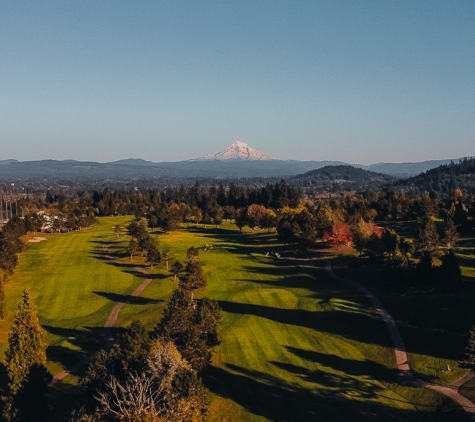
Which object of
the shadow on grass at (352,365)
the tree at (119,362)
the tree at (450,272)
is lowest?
the shadow on grass at (352,365)

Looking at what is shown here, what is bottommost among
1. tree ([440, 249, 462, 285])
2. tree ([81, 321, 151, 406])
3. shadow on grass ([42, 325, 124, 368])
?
shadow on grass ([42, 325, 124, 368])

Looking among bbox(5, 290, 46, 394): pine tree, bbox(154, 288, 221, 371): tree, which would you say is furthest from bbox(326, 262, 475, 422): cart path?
bbox(5, 290, 46, 394): pine tree

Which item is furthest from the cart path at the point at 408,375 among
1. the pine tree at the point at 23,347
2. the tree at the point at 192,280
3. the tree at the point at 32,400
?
the pine tree at the point at 23,347

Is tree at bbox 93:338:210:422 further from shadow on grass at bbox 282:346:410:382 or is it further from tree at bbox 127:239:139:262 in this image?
tree at bbox 127:239:139:262

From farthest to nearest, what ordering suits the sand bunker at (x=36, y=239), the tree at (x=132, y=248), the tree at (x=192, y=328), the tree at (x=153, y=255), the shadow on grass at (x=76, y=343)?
1. the sand bunker at (x=36, y=239)
2. the tree at (x=132, y=248)
3. the tree at (x=153, y=255)
4. the shadow on grass at (x=76, y=343)
5. the tree at (x=192, y=328)

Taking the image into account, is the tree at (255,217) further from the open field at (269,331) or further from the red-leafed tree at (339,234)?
the red-leafed tree at (339,234)

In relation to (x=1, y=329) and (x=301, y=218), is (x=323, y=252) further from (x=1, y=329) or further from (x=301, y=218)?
(x=1, y=329)

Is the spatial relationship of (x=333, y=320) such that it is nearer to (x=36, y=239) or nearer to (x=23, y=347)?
(x=23, y=347)
